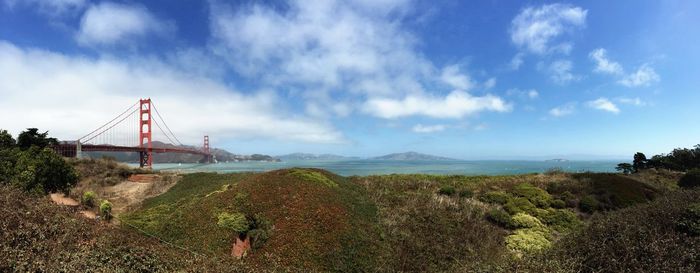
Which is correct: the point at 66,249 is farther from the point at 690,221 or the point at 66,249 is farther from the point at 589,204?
the point at 589,204

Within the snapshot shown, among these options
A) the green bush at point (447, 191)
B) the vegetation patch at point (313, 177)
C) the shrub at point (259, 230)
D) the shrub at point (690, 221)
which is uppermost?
the vegetation patch at point (313, 177)

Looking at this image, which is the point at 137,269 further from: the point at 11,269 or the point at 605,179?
the point at 605,179

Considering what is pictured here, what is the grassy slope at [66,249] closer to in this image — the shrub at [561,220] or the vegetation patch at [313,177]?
the vegetation patch at [313,177]

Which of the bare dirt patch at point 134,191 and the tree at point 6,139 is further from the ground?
the tree at point 6,139

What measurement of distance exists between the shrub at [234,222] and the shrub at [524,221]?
11.6m

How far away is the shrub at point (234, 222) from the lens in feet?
39.9

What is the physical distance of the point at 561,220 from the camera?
16938 mm

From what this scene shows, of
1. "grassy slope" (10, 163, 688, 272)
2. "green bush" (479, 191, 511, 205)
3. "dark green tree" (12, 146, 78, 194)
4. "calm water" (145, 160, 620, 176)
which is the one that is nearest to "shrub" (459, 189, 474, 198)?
"grassy slope" (10, 163, 688, 272)

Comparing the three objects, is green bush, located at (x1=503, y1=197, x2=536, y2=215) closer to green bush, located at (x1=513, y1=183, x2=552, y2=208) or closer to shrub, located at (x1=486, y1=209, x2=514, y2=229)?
green bush, located at (x1=513, y1=183, x2=552, y2=208)

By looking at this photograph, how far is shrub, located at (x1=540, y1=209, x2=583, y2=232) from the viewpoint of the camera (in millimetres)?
16406

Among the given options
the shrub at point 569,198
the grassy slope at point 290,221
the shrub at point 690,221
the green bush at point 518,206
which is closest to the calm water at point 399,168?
the shrub at point 569,198

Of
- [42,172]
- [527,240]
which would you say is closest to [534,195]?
[527,240]

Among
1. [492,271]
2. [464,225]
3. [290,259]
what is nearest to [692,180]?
[464,225]

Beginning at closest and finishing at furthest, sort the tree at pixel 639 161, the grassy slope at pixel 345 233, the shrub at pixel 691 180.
A: the grassy slope at pixel 345 233, the shrub at pixel 691 180, the tree at pixel 639 161
